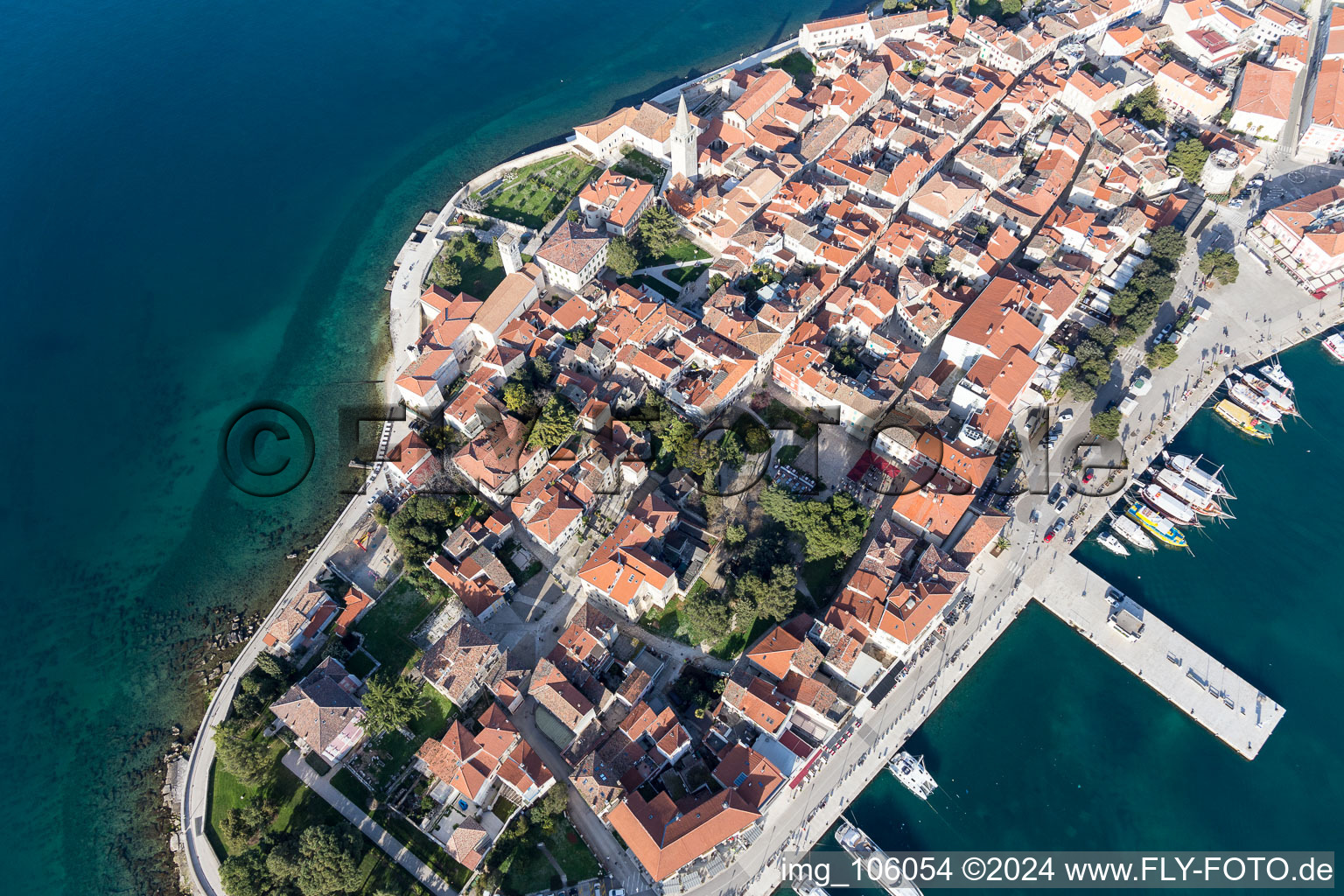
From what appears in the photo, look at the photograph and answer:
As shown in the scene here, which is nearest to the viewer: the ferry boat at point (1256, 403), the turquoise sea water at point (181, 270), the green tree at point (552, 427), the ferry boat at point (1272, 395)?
the turquoise sea water at point (181, 270)

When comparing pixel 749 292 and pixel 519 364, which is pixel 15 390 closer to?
pixel 519 364

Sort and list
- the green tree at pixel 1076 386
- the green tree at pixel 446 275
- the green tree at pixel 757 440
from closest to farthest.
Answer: the green tree at pixel 757 440, the green tree at pixel 1076 386, the green tree at pixel 446 275

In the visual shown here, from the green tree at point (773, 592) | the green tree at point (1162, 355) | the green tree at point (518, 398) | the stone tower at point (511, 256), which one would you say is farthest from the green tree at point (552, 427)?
the green tree at point (1162, 355)

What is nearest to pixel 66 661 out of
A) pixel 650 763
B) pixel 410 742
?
pixel 410 742

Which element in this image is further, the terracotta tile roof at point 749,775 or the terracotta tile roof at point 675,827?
the terracotta tile roof at point 749,775

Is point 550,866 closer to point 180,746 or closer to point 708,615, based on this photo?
point 708,615

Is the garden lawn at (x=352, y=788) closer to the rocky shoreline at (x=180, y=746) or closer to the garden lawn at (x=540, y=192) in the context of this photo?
the rocky shoreline at (x=180, y=746)
